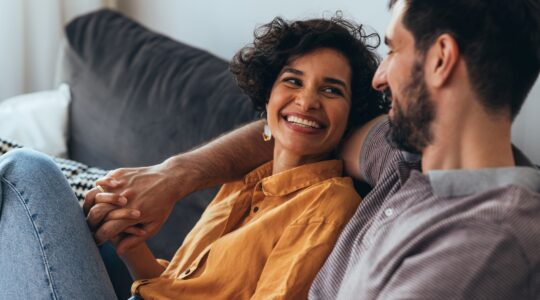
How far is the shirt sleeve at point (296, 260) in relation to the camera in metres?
1.43

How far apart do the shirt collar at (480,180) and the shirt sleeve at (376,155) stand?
0.25 m

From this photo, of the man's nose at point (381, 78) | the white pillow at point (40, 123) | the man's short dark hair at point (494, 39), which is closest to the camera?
the man's short dark hair at point (494, 39)

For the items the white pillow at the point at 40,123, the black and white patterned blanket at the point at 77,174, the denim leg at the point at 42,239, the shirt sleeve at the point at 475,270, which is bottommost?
the white pillow at the point at 40,123

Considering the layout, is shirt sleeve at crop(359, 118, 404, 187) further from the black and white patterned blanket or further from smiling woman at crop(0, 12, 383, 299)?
the black and white patterned blanket

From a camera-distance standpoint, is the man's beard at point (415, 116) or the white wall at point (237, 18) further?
the white wall at point (237, 18)

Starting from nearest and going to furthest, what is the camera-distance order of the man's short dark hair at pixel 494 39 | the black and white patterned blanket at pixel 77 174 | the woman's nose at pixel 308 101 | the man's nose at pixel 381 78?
the man's short dark hair at pixel 494 39 → the man's nose at pixel 381 78 → the woman's nose at pixel 308 101 → the black and white patterned blanket at pixel 77 174

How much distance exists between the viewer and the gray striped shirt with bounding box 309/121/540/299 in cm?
112

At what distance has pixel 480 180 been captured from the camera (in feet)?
3.96

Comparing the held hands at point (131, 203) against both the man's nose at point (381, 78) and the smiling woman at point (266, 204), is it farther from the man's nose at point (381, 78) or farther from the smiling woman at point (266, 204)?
the man's nose at point (381, 78)

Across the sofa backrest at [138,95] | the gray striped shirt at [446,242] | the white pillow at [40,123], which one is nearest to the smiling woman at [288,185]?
the gray striped shirt at [446,242]

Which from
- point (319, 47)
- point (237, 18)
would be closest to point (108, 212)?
point (319, 47)

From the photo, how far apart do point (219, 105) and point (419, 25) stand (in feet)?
2.94

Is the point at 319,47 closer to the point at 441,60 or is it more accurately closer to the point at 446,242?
the point at 441,60

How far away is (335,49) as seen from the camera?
Result: 1655 millimetres
